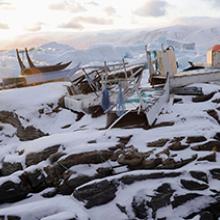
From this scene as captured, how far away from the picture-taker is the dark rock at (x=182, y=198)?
9.39 m

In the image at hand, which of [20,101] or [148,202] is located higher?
[20,101]

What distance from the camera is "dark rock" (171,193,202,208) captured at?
370 inches

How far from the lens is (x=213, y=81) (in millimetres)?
15852

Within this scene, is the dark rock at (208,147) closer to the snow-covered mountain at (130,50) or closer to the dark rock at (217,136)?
the dark rock at (217,136)

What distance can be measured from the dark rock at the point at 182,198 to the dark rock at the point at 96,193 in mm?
1375

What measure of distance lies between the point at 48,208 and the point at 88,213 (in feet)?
2.94

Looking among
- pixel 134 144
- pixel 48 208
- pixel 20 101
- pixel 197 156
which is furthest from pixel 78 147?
pixel 20 101

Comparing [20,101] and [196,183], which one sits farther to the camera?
[20,101]

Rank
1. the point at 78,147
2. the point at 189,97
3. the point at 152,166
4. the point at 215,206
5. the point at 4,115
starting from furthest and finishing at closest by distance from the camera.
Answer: the point at 4,115, the point at 189,97, the point at 78,147, the point at 152,166, the point at 215,206

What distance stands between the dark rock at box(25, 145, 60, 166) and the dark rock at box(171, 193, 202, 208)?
3633mm

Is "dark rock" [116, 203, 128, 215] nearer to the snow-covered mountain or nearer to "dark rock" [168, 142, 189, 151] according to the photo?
"dark rock" [168, 142, 189, 151]

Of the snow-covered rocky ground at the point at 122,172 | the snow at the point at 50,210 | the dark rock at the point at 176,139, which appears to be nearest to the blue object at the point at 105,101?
the snow-covered rocky ground at the point at 122,172

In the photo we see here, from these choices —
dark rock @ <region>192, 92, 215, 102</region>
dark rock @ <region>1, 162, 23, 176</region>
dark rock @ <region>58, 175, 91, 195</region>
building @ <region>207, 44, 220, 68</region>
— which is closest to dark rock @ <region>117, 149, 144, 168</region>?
dark rock @ <region>58, 175, 91, 195</region>

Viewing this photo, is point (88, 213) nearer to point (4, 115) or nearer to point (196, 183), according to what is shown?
point (196, 183)
